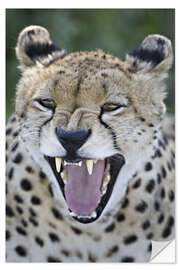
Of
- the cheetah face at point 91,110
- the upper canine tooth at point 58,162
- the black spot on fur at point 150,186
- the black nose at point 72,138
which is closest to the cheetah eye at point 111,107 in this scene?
the cheetah face at point 91,110

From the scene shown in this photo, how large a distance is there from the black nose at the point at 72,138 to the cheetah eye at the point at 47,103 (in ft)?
0.62

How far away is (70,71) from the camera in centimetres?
204

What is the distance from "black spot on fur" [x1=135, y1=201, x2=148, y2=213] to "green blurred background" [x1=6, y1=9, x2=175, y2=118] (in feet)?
1.47

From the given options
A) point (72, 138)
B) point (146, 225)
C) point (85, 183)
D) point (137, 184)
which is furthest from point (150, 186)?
point (72, 138)

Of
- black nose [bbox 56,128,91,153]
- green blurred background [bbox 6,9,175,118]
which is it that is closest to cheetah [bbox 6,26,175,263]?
black nose [bbox 56,128,91,153]

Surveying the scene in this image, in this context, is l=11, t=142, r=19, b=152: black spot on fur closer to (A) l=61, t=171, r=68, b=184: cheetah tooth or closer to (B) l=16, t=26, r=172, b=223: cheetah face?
(B) l=16, t=26, r=172, b=223: cheetah face

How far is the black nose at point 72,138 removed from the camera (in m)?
1.82

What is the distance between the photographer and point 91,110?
1.95m

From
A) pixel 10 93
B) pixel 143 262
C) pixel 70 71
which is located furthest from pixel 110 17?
pixel 143 262

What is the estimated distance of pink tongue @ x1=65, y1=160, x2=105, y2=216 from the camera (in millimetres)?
2020

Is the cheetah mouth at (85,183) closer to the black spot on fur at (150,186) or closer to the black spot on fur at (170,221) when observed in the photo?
the black spot on fur at (150,186)

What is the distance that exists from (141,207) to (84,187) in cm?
31

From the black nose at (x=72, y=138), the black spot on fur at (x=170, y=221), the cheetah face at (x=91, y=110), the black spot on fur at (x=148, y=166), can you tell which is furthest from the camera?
the black spot on fur at (x=170, y=221)

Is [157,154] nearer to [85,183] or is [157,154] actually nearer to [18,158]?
[85,183]
